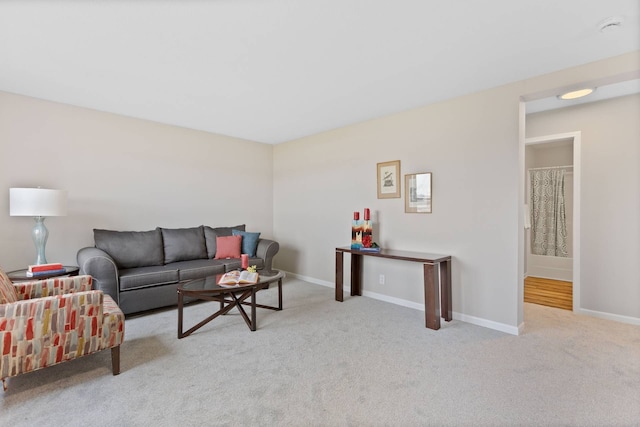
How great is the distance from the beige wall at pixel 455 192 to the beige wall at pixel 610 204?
25 cm

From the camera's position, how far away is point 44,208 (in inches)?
113

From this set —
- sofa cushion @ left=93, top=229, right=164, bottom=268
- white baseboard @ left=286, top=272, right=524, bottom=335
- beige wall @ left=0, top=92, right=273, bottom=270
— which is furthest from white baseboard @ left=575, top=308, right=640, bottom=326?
sofa cushion @ left=93, top=229, right=164, bottom=268

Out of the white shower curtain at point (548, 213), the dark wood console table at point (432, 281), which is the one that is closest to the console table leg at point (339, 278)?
the dark wood console table at point (432, 281)

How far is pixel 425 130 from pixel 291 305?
8.67 feet

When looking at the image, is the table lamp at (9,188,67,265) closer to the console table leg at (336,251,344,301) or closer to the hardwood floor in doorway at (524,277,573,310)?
the console table leg at (336,251,344,301)

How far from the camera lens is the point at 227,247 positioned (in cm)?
432

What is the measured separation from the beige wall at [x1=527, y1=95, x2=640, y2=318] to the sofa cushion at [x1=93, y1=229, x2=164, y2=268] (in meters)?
5.10

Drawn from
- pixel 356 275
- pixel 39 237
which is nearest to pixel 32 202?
pixel 39 237

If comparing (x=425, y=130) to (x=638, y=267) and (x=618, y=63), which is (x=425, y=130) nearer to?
(x=618, y=63)

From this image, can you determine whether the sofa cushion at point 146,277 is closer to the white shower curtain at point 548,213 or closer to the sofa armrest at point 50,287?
the sofa armrest at point 50,287

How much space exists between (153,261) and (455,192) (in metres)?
3.70

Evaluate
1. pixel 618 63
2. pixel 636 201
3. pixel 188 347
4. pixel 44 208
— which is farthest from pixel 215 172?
pixel 636 201

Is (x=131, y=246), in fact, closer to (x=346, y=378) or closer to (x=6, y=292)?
(x=6, y=292)

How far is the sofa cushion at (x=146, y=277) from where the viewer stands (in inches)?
125
